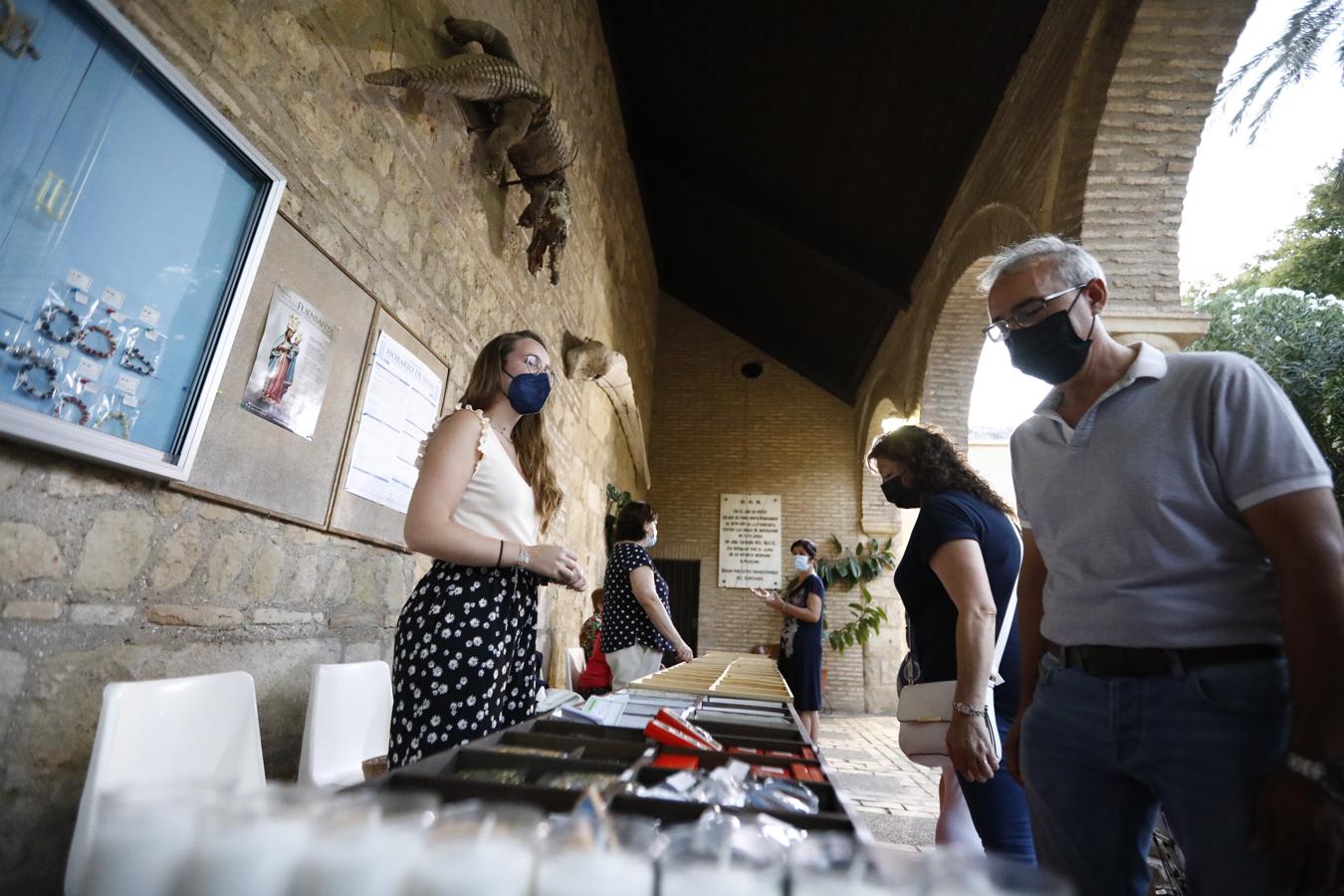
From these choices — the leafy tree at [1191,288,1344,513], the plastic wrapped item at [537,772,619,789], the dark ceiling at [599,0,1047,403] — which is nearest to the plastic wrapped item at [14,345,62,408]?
the plastic wrapped item at [537,772,619,789]

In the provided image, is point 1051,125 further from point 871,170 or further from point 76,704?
point 76,704

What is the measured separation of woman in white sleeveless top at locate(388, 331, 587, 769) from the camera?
1274mm

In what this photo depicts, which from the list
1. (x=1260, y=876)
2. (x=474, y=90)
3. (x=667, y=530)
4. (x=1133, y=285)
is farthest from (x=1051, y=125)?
(x=667, y=530)

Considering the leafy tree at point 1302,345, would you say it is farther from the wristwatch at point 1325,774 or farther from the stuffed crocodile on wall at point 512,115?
the wristwatch at point 1325,774

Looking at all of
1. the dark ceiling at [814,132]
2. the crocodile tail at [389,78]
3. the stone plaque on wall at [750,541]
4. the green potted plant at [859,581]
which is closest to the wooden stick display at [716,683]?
the crocodile tail at [389,78]

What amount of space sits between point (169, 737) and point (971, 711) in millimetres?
1693

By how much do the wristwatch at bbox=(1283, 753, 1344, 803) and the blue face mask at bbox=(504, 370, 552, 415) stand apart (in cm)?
145

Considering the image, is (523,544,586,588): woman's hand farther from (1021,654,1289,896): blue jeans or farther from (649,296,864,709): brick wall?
(649,296,864,709): brick wall

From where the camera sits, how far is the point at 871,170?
5641 mm

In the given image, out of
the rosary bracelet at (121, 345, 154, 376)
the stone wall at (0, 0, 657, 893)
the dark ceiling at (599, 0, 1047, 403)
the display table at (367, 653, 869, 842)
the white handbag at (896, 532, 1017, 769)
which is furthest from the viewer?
the dark ceiling at (599, 0, 1047, 403)

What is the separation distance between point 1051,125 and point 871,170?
2.09 meters

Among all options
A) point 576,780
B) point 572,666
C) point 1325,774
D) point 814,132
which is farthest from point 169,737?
point 814,132

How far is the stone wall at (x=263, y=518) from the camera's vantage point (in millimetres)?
1210

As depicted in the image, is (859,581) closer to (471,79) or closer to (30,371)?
(471,79)
